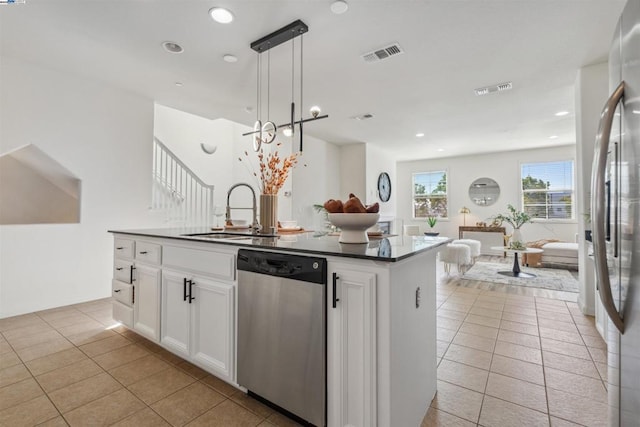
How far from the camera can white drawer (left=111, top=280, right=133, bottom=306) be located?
7.88 ft

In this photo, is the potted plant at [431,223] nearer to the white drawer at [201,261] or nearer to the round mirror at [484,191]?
the round mirror at [484,191]

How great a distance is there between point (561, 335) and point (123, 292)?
12.5ft

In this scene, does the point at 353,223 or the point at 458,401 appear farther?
the point at 458,401

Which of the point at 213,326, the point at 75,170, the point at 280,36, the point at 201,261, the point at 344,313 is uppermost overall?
the point at 280,36

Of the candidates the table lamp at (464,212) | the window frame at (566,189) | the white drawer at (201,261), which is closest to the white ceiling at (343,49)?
the white drawer at (201,261)

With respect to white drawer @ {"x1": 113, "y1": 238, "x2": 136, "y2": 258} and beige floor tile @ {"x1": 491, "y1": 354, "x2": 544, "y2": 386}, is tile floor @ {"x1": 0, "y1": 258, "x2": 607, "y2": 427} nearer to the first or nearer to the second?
beige floor tile @ {"x1": 491, "y1": 354, "x2": 544, "y2": 386}

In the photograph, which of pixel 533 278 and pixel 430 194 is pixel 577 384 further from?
pixel 430 194

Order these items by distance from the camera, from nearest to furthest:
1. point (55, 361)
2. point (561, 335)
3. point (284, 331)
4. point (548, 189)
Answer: point (284, 331)
point (55, 361)
point (561, 335)
point (548, 189)

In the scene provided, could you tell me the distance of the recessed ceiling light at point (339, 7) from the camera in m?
2.19

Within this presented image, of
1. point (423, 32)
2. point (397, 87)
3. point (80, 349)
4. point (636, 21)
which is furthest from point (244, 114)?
point (636, 21)

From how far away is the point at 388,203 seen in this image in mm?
7848

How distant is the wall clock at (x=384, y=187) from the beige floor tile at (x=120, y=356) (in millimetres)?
5912

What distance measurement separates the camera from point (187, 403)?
1.66 metres

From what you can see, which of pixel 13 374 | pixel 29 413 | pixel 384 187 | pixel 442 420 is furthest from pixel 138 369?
pixel 384 187
